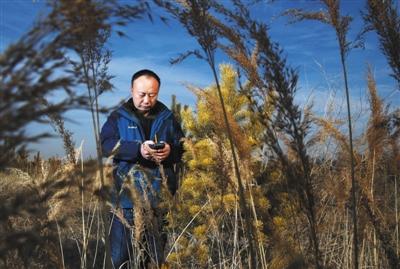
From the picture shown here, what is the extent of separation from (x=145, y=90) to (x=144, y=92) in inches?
1.0

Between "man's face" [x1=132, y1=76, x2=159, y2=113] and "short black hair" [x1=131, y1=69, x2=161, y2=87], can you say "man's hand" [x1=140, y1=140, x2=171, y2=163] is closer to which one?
"man's face" [x1=132, y1=76, x2=159, y2=113]

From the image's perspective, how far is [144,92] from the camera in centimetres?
520

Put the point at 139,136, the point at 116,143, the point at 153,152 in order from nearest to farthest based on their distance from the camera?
the point at 153,152
the point at 116,143
the point at 139,136

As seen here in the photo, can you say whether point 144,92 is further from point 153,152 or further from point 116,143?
point 153,152

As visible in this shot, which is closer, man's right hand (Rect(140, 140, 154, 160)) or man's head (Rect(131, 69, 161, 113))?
man's right hand (Rect(140, 140, 154, 160))

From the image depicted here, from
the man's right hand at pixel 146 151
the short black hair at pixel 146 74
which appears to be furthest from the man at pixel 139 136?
the man's right hand at pixel 146 151

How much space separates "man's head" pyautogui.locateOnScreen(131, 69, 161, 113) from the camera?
5195mm

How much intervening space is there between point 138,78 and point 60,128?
249 centimetres

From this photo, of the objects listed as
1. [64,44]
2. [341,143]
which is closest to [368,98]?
[341,143]

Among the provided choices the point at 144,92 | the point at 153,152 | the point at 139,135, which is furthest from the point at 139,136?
the point at 153,152

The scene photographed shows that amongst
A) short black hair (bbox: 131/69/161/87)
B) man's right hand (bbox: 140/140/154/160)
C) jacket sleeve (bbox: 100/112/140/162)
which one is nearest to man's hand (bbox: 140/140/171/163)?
man's right hand (bbox: 140/140/154/160)

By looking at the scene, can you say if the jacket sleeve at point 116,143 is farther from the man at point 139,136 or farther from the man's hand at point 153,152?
the man's hand at point 153,152

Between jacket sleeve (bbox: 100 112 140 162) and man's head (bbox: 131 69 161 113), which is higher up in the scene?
man's head (bbox: 131 69 161 113)

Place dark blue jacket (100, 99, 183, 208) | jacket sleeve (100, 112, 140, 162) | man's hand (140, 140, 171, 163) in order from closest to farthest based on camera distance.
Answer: man's hand (140, 140, 171, 163) → jacket sleeve (100, 112, 140, 162) → dark blue jacket (100, 99, 183, 208)
